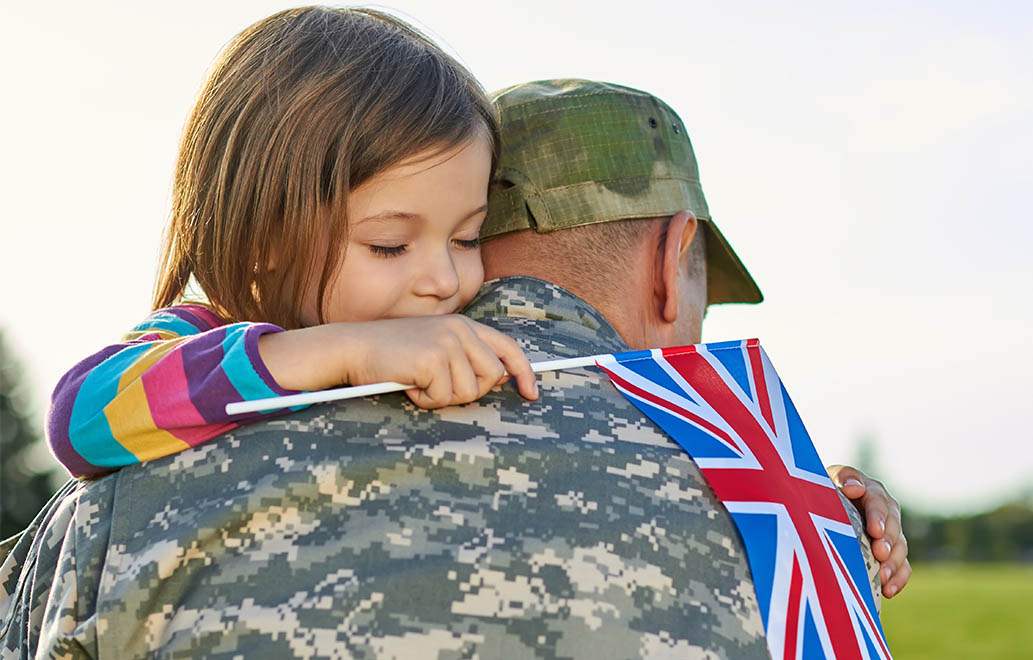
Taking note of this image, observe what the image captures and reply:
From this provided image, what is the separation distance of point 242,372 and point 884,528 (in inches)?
64.0

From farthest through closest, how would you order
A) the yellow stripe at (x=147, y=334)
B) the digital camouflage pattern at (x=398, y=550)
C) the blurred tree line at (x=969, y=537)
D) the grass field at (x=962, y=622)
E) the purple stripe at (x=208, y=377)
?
the blurred tree line at (x=969, y=537)
the grass field at (x=962, y=622)
the yellow stripe at (x=147, y=334)
the purple stripe at (x=208, y=377)
the digital camouflage pattern at (x=398, y=550)

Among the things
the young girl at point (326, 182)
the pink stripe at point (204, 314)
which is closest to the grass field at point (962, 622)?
the young girl at point (326, 182)

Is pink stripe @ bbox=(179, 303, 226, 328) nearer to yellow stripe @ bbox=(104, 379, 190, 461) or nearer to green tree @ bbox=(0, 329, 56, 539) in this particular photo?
yellow stripe @ bbox=(104, 379, 190, 461)

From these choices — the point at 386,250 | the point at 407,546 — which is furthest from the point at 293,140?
the point at 407,546

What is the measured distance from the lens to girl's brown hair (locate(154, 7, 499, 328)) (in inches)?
115

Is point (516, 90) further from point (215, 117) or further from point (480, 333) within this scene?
point (480, 333)

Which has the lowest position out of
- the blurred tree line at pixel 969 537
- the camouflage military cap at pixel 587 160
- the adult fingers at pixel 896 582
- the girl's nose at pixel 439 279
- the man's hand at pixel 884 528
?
the blurred tree line at pixel 969 537

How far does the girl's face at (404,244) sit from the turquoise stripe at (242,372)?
0.67 meters

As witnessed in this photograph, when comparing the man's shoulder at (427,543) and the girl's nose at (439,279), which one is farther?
the girl's nose at (439,279)

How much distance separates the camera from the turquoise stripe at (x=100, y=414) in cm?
226

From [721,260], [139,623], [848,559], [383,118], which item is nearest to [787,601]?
[848,559]

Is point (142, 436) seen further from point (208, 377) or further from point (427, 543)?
point (427, 543)

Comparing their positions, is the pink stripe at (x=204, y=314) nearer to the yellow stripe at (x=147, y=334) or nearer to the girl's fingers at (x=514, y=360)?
the yellow stripe at (x=147, y=334)

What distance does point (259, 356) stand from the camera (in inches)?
91.1
